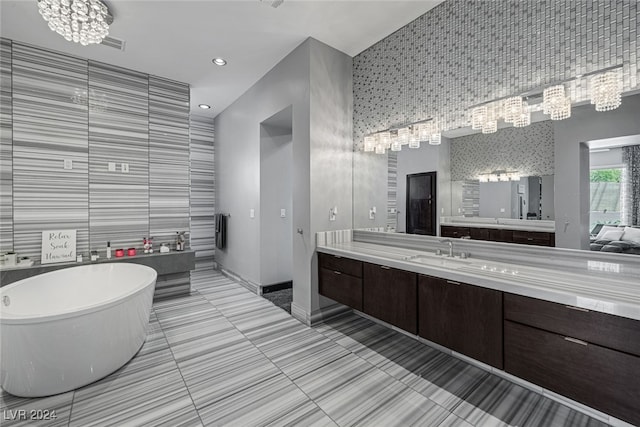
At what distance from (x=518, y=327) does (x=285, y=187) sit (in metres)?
3.30

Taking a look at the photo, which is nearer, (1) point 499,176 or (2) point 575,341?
(2) point 575,341

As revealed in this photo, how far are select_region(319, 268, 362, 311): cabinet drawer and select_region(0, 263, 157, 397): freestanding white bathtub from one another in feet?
5.42

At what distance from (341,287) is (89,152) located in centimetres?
341

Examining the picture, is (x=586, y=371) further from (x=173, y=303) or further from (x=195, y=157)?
(x=195, y=157)

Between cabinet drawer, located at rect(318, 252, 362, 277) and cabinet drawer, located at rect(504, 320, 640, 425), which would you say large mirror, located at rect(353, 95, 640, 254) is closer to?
cabinet drawer, located at rect(318, 252, 362, 277)

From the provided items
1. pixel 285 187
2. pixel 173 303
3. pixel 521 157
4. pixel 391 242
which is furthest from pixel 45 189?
pixel 521 157

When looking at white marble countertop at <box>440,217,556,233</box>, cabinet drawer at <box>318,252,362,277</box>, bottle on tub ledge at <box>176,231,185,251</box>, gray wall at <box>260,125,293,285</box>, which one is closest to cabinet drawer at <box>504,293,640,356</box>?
white marble countertop at <box>440,217,556,233</box>

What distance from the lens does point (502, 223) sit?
7.37 feet

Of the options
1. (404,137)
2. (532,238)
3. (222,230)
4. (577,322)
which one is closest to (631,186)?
(532,238)

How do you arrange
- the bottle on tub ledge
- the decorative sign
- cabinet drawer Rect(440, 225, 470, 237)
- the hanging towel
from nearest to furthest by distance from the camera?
cabinet drawer Rect(440, 225, 470, 237)
the decorative sign
the bottle on tub ledge
the hanging towel

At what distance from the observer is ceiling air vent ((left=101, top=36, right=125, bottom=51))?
115 inches

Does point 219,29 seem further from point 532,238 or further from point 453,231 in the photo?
point 532,238

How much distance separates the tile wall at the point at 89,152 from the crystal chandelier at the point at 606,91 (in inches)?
171

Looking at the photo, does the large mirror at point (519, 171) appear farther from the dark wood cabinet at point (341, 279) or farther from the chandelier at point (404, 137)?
the dark wood cabinet at point (341, 279)
